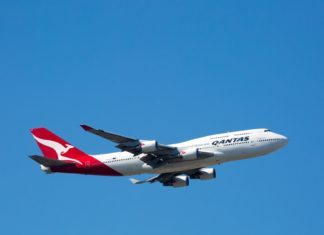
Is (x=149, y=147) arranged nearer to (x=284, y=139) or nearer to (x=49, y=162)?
(x=49, y=162)

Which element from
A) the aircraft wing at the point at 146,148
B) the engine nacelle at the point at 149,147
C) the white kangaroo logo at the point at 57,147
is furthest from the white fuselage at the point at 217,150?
the white kangaroo logo at the point at 57,147

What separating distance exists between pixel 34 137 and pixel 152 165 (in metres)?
14.0

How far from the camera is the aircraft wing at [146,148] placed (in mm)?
66188

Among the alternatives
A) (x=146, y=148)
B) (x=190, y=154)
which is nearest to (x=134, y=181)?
(x=146, y=148)

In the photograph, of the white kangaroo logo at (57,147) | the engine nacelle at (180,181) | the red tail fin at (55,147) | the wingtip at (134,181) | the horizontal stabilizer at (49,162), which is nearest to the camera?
the horizontal stabilizer at (49,162)

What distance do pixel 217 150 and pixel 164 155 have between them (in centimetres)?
494

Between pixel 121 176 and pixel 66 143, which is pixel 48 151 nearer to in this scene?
pixel 66 143

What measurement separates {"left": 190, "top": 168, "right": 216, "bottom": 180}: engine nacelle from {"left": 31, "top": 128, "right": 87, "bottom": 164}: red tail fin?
11.8 meters

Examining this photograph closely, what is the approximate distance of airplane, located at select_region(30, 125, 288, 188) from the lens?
6844cm

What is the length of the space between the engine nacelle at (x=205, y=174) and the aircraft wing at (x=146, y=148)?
283 inches

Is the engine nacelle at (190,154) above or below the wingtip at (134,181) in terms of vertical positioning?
above

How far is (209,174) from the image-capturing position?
75.3m

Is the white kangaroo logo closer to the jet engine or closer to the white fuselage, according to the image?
the white fuselage

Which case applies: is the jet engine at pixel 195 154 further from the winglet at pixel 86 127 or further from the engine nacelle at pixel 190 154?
the winglet at pixel 86 127
